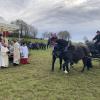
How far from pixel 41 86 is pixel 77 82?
164cm

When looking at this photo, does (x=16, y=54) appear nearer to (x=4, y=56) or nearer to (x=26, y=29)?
(x=4, y=56)

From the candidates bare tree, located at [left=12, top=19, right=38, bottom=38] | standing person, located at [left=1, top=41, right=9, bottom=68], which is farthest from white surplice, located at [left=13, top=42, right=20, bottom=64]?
bare tree, located at [left=12, top=19, right=38, bottom=38]

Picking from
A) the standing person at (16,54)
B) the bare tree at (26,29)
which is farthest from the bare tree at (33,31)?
the standing person at (16,54)

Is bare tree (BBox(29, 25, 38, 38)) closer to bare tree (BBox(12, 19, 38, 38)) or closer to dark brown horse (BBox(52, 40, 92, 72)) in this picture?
bare tree (BBox(12, 19, 38, 38))

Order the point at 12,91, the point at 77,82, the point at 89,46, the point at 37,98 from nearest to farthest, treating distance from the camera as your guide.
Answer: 1. the point at 37,98
2. the point at 12,91
3. the point at 77,82
4. the point at 89,46

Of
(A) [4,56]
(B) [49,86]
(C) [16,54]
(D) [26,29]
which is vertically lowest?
(B) [49,86]

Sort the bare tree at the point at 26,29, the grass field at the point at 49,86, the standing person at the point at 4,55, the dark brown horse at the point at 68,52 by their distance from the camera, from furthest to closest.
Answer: the bare tree at the point at 26,29, the standing person at the point at 4,55, the dark brown horse at the point at 68,52, the grass field at the point at 49,86

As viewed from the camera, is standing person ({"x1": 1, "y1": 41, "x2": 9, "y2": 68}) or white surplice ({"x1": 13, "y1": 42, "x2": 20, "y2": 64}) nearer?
standing person ({"x1": 1, "y1": 41, "x2": 9, "y2": 68})

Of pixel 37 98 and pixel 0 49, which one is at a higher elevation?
pixel 0 49

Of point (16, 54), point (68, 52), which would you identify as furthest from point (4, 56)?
point (68, 52)

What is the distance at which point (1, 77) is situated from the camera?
12.3 m

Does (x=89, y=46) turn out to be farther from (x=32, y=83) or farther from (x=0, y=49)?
(x=32, y=83)

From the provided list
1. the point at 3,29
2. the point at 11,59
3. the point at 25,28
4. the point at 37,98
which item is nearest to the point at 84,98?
the point at 37,98

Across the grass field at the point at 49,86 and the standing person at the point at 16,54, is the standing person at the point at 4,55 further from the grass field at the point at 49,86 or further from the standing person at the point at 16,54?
the grass field at the point at 49,86
